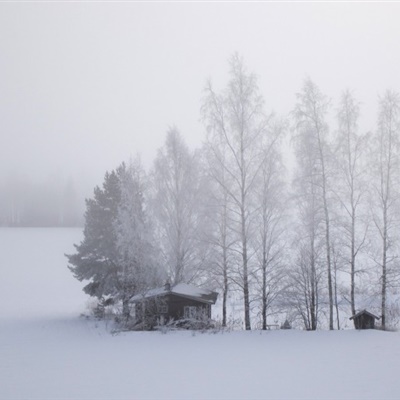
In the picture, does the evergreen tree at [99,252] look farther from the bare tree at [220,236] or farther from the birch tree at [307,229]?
the birch tree at [307,229]

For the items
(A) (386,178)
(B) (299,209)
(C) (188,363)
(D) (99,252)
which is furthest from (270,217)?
(D) (99,252)

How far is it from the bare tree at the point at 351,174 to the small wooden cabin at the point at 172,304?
8.16m

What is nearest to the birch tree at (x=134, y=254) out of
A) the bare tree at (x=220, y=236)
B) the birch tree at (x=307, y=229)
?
the bare tree at (x=220, y=236)

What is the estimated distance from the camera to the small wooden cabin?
21.5m

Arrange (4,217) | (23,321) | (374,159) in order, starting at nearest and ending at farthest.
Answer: (374,159)
(23,321)
(4,217)

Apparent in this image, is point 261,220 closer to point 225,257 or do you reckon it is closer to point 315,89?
point 225,257

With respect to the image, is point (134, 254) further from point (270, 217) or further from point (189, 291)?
point (270, 217)

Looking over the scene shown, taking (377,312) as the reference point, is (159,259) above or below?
above

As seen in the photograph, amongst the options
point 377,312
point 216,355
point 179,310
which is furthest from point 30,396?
point 377,312

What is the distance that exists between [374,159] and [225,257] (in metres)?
9.45

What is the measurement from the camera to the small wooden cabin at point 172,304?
21.5 meters

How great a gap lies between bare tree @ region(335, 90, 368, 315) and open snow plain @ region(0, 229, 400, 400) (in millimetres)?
4714

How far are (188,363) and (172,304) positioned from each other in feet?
25.2

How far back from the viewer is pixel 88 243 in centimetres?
2539
